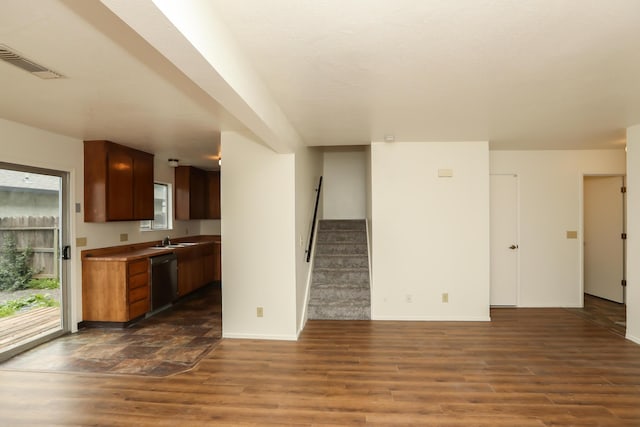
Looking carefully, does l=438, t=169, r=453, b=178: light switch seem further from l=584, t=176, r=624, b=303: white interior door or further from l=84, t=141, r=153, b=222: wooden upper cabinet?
Answer: l=84, t=141, r=153, b=222: wooden upper cabinet

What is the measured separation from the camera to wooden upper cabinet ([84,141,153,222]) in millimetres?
4457

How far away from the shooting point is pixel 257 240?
4.06 m

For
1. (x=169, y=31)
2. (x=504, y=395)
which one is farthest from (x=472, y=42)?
(x=504, y=395)

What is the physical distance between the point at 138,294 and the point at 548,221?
6036 mm

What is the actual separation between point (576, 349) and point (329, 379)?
270 centimetres

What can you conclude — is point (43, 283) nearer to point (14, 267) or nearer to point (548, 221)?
point (14, 267)

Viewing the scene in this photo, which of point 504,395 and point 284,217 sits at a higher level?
point 284,217

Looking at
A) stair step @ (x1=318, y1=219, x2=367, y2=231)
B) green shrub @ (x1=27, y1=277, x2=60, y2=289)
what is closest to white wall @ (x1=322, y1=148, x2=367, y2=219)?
stair step @ (x1=318, y1=219, x2=367, y2=231)

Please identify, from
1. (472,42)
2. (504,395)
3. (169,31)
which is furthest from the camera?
(504,395)

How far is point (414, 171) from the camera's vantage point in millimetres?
4727

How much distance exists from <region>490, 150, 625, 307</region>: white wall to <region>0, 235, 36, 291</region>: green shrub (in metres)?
6.22

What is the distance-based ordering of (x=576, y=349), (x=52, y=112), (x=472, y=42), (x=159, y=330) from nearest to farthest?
1. (x=472, y=42)
2. (x=52, y=112)
3. (x=576, y=349)
4. (x=159, y=330)

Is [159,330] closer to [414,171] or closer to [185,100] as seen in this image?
[185,100]

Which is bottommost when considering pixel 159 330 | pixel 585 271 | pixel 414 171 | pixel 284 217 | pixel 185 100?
pixel 159 330
